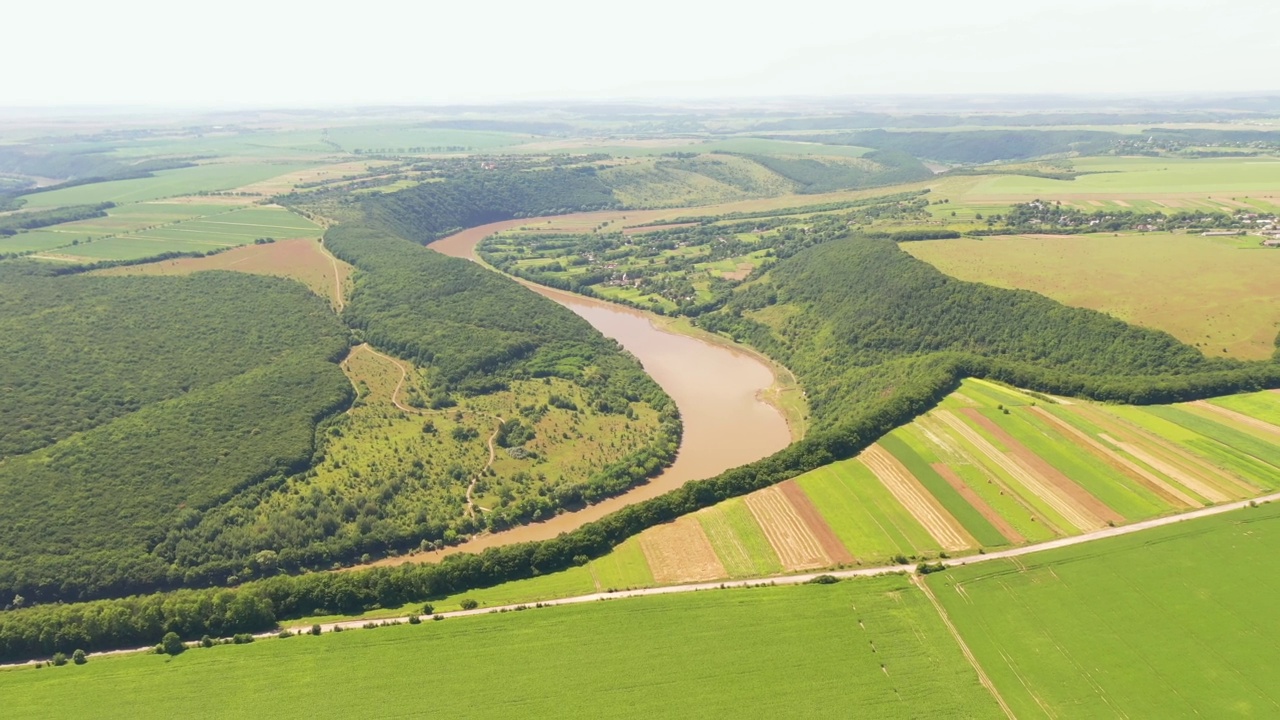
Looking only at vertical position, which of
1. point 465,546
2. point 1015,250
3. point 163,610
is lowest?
point 465,546

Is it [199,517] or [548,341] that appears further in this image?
[548,341]

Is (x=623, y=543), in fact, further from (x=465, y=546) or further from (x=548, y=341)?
(x=548, y=341)

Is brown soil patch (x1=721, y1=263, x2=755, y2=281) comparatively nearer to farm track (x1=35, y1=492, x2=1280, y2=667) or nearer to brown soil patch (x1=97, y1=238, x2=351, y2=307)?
brown soil patch (x1=97, y1=238, x2=351, y2=307)

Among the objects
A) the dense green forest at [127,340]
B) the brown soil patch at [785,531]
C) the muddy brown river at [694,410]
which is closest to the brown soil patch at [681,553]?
the brown soil patch at [785,531]

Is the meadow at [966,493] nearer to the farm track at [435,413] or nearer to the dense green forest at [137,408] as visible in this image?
the farm track at [435,413]

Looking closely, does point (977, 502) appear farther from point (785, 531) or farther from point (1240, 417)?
point (1240, 417)

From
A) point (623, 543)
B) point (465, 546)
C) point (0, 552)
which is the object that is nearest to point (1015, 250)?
point (623, 543)
